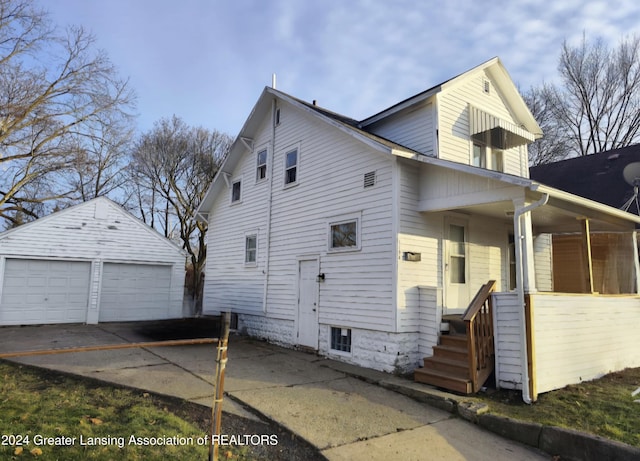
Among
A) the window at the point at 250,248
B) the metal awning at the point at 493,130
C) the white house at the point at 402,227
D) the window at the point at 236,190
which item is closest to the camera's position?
the white house at the point at 402,227

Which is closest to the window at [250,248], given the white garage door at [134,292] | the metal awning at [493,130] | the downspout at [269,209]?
the downspout at [269,209]

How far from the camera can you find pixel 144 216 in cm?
2812

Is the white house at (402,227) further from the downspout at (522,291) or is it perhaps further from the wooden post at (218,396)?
the wooden post at (218,396)

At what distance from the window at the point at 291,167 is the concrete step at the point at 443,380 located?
19.8 ft

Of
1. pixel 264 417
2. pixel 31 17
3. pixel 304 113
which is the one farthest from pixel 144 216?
pixel 264 417

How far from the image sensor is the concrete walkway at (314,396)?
4.51 m

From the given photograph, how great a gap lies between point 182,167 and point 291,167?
16.2 m

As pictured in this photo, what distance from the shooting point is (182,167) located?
995 inches

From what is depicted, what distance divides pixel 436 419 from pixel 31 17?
22.3m

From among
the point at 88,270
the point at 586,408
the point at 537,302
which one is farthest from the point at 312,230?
the point at 88,270

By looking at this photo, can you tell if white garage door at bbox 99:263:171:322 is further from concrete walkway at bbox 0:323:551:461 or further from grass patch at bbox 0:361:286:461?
grass patch at bbox 0:361:286:461

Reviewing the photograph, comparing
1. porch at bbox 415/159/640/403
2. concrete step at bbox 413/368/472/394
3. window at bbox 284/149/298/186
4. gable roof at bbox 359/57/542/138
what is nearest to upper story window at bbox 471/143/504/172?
porch at bbox 415/159/640/403

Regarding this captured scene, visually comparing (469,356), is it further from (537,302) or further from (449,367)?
(537,302)

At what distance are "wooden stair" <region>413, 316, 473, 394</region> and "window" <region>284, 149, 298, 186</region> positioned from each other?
5.83m
